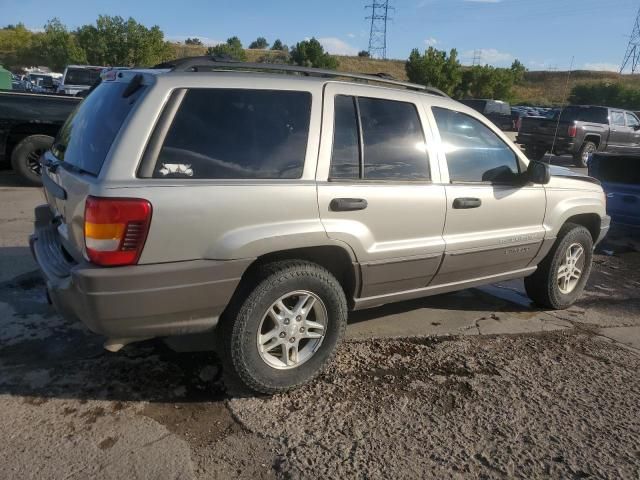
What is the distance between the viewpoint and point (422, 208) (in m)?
3.62

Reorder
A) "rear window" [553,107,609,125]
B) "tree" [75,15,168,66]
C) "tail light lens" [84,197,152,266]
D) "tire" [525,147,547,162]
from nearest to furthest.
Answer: "tail light lens" [84,197,152,266]
"rear window" [553,107,609,125]
"tire" [525,147,547,162]
"tree" [75,15,168,66]

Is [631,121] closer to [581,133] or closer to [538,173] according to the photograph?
[581,133]

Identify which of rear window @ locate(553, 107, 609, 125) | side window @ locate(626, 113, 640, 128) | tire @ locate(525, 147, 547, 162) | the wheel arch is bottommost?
tire @ locate(525, 147, 547, 162)

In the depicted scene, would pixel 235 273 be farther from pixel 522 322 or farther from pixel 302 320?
pixel 522 322

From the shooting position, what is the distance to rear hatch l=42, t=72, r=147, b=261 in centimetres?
280

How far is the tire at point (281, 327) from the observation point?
9.89ft

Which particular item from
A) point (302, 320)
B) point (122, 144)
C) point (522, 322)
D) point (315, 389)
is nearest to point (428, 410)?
point (315, 389)

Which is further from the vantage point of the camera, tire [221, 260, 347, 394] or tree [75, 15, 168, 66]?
tree [75, 15, 168, 66]

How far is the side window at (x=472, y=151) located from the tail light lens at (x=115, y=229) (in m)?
2.16

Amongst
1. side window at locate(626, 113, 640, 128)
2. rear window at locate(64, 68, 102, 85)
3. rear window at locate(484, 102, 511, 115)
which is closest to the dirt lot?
side window at locate(626, 113, 640, 128)

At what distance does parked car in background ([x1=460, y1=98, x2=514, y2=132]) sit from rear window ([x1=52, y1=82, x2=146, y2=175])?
86.7 ft

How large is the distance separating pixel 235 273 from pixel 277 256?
312 millimetres

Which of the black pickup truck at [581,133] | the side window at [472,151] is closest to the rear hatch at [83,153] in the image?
the side window at [472,151]

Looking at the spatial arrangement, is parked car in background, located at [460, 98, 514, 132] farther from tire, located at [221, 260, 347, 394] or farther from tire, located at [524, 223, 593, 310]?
tire, located at [221, 260, 347, 394]
